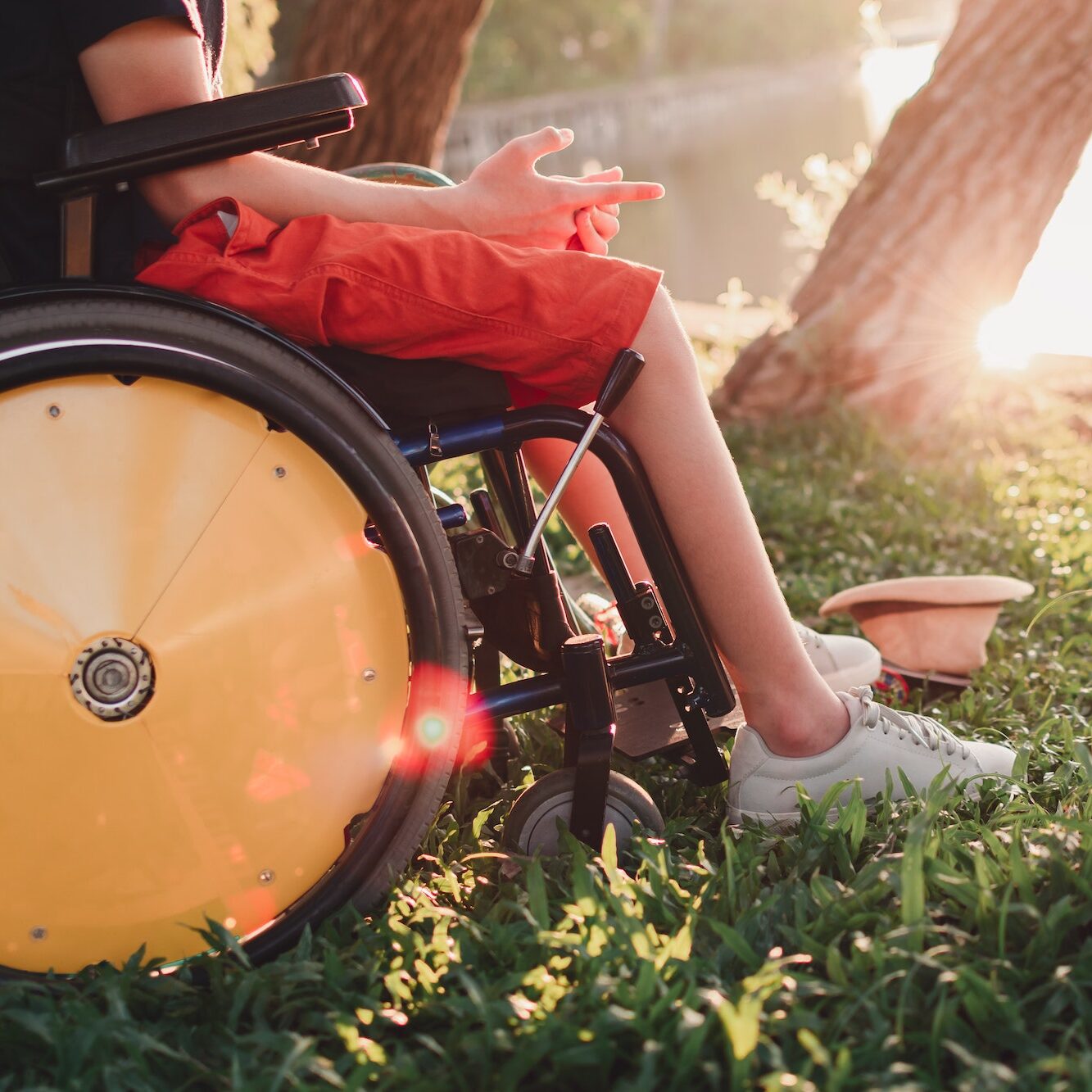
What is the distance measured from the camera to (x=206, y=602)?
1312mm

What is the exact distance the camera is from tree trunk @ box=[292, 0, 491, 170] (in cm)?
430

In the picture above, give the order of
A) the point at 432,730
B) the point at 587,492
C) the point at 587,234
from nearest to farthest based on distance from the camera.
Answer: the point at 432,730 < the point at 587,234 < the point at 587,492

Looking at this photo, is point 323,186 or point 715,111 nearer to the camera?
point 323,186

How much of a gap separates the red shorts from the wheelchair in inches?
2.0

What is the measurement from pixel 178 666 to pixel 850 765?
880 millimetres

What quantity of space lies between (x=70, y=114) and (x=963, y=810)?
141 cm

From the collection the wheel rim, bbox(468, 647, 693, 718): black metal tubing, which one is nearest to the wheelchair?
the wheel rim

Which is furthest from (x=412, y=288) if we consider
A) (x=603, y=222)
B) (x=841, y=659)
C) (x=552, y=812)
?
(x=841, y=659)

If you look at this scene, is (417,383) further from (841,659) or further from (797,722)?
(841,659)

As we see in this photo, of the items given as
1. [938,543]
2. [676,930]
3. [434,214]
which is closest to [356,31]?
[938,543]

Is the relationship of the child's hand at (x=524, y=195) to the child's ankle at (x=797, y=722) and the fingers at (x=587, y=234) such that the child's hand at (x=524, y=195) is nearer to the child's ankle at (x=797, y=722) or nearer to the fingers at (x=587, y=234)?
the fingers at (x=587, y=234)

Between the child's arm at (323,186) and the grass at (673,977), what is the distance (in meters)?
0.78

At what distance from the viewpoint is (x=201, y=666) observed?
1.31 metres

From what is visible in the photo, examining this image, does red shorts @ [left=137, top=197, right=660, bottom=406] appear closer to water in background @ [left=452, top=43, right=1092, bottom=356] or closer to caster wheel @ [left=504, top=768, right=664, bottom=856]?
caster wheel @ [left=504, top=768, right=664, bottom=856]
